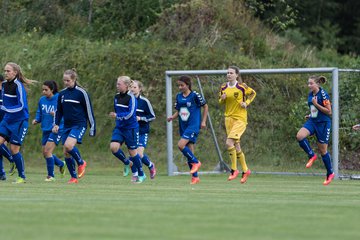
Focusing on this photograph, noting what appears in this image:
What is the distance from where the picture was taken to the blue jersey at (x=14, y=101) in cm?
1817

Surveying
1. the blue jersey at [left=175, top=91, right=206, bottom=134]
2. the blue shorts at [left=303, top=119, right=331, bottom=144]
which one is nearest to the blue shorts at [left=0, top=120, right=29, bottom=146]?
the blue jersey at [left=175, top=91, right=206, bottom=134]

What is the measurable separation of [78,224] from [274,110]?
15.7 meters

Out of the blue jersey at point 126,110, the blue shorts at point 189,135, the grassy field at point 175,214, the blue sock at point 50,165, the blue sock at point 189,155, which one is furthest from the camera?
the blue shorts at point 189,135

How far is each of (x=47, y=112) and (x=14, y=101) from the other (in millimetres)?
3150

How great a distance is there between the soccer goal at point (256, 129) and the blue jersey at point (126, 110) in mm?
4944

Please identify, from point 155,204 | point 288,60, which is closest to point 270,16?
point 288,60

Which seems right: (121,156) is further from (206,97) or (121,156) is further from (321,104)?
(206,97)

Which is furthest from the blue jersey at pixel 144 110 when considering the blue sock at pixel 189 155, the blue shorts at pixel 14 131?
the blue shorts at pixel 14 131

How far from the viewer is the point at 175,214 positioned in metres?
10.8

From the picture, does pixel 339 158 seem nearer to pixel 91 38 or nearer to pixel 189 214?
pixel 91 38

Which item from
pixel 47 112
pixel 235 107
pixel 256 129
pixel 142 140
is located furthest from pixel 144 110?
pixel 256 129

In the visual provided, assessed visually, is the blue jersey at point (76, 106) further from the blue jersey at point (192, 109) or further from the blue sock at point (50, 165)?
the blue jersey at point (192, 109)

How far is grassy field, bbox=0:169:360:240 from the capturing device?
9.02 metres

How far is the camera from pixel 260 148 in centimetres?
2461
